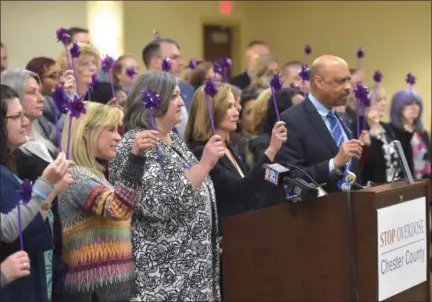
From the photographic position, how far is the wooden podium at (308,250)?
6.24ft

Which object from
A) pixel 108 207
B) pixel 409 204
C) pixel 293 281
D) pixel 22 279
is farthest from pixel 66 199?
pixel 409 204

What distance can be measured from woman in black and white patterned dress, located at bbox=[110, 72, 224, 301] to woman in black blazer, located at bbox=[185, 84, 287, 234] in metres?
0.36

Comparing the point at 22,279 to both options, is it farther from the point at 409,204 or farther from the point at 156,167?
the point at 409,204

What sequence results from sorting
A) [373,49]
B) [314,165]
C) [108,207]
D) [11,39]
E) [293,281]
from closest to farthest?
1. [293,281]
2. [108,207]
3. [314,165]
4. [11,39]
5. [373,49]

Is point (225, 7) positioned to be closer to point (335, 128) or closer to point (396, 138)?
point (396, 138)

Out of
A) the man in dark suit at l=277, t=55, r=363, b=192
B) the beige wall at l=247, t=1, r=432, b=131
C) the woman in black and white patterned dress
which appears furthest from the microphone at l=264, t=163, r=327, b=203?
the beige wall at l=247, t=1, r=432, b=131

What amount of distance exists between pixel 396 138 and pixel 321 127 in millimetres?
2144

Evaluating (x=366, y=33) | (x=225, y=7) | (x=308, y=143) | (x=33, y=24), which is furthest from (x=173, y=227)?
(x=225, y=7)

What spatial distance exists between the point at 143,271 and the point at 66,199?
35 centimetres

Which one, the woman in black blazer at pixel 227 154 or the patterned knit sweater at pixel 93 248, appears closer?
the patterned knit sweater at pixel 93 248

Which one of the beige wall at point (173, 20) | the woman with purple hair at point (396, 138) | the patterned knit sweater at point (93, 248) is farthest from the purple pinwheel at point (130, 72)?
the beige wall at point (173, 20)

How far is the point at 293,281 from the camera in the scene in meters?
2.00

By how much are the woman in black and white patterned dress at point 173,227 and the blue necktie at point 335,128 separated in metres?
0.69

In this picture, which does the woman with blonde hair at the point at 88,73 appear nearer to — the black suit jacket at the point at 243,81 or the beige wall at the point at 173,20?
the black suit jacket at the point at 243,81
